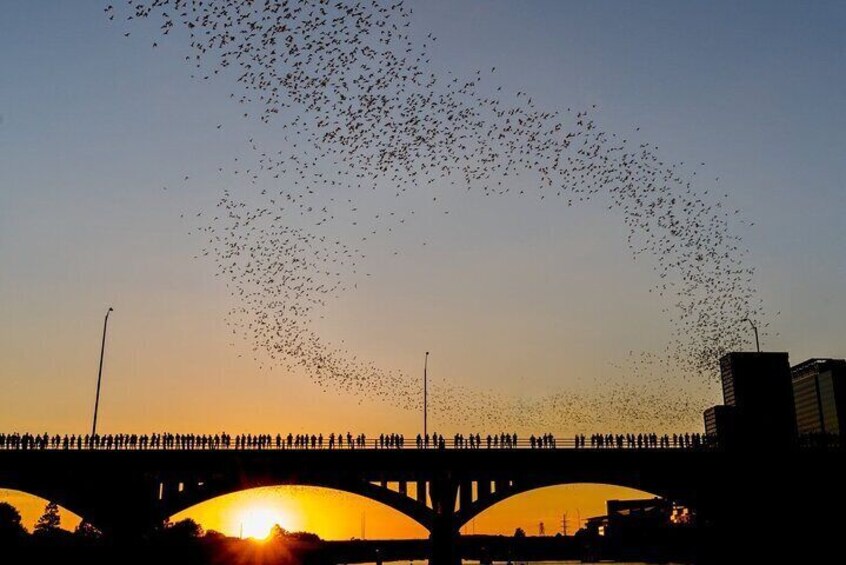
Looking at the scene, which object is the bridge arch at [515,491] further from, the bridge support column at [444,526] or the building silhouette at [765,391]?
the building silhouette at [765,391]

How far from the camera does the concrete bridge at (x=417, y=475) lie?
7506cm

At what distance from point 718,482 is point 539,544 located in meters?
83.7

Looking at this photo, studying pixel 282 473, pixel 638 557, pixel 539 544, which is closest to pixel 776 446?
pixel 282 473

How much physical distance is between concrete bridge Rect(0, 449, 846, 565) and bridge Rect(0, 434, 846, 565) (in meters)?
0.09

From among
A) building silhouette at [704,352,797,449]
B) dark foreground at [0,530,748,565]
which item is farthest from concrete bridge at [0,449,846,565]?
building silhouette at [704,352,797,449]

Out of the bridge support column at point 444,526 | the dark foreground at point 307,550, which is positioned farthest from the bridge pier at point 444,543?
the dark foreground at point 307,550

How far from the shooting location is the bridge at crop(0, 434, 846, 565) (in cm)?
7506

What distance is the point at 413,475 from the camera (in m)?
80.7

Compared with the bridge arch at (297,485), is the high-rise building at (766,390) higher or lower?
higher

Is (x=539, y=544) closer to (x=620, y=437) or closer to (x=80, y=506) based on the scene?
(x=620, y=437)

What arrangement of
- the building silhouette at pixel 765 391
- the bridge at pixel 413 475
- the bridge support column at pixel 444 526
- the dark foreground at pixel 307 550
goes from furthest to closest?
the building silhouette at pixel 765 391 → the bridge support column at pixel 444 526 → the bridge at pixel 413 475 → the dark foreground at pixel 307 550

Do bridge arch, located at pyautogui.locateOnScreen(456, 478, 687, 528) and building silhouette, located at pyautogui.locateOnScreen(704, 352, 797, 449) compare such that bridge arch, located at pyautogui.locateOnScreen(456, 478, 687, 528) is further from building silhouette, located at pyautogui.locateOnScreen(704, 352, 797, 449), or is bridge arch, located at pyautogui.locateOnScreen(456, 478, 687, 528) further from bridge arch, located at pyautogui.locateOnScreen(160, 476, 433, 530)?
building silhouette, located at pyautogui.locateOnScreen(704, 352, 797, 449)

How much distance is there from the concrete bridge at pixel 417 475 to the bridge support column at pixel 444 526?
9 cm

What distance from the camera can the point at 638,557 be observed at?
488 feet
